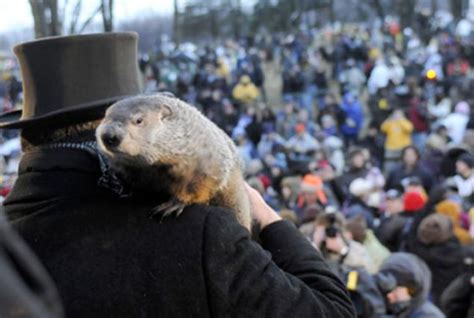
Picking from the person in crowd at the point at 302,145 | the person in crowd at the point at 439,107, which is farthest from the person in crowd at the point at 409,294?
the person in crowd at the point at 439,107

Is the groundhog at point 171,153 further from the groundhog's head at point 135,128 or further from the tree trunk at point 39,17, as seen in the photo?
the tree trunk at point 39,17

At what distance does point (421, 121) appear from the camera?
15.1m

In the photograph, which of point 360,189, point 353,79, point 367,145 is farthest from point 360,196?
point 353,79

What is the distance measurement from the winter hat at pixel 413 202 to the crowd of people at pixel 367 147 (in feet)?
0.04

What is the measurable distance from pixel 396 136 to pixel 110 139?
42.5 feet

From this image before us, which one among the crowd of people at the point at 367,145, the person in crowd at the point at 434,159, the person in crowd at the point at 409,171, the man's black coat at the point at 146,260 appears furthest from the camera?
the person in crowd at the point at 434,159

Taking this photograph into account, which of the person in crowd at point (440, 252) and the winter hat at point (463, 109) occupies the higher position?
the person in crowd at point (440, 252)

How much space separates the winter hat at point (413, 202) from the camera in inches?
307

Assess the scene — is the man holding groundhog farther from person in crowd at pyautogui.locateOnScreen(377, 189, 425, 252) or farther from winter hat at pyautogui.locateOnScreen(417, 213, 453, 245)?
person in crowd at pyautogui.locateOnScreen(377, 189, 425, 252)

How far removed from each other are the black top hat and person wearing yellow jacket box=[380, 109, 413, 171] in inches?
482

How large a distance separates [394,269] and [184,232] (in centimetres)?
318

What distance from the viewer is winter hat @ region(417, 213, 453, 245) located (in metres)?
6.09

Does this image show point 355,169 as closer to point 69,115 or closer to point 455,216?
point 455,216

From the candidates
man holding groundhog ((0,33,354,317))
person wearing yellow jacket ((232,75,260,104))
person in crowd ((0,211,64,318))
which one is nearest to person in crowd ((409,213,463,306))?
man holding groundhog ((0,33,354,317))
